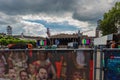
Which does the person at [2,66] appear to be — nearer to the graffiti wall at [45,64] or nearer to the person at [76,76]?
the graffiti wall at [45,64]

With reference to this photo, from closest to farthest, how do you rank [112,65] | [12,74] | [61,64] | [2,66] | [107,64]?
[112,65], [107,64], [61,64], [12,74], [2,66]

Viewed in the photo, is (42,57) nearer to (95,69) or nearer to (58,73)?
(58,73)

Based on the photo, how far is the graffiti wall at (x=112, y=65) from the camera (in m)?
6.54

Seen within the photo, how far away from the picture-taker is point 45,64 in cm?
868

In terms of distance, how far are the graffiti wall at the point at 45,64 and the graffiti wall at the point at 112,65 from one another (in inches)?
20.7

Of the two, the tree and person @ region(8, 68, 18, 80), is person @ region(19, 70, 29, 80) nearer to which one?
person @ region(8, 68, 18, 80)

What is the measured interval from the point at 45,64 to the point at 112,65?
2.61 m

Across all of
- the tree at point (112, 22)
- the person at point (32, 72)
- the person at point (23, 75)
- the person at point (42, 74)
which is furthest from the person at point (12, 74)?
the tree at point (112, 22)

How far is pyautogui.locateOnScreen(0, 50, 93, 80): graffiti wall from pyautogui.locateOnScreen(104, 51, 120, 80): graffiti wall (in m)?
0.53

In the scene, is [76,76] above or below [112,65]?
below

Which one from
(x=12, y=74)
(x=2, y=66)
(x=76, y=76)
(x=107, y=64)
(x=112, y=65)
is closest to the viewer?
(x=112, y=65)

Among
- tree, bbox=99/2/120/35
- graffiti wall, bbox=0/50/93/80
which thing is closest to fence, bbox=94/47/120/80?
graffiti wall, bbox=0/50/93/80

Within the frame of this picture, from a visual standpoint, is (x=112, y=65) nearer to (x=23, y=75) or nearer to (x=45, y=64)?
(x=45, y=64)

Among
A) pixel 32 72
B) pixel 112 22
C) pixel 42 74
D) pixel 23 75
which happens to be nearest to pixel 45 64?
pixel 42 74
